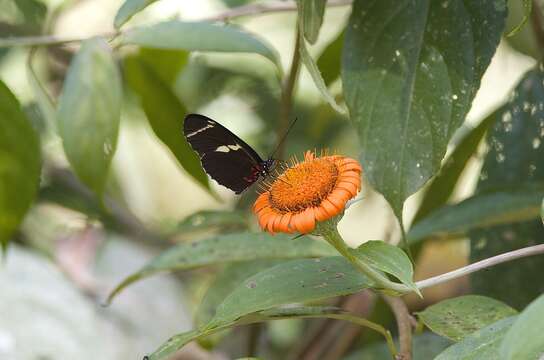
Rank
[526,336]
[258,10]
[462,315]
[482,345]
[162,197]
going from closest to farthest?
[526,336] < [482,345] < [462,315] < [258,10] < [162,197]

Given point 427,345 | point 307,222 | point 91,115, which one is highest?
point 91,115

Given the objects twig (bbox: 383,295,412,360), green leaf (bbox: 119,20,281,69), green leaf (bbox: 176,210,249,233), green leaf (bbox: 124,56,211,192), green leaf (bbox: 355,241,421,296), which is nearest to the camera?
green leaf (bbox: 355,241,421,296)

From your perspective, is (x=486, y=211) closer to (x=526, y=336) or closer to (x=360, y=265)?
(x=360, y=265)

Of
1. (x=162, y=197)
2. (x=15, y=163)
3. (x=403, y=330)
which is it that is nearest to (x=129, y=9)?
(x=15, y=163)

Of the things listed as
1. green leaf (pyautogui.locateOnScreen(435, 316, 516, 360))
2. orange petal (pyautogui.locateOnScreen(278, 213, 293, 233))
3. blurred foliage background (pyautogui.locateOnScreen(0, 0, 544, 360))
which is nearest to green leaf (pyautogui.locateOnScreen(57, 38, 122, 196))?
blurred foliage background (pyautogui.locateOnScreen(0, 0, 544, 360))

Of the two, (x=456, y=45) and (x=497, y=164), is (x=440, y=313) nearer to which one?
(x=456, y=45)

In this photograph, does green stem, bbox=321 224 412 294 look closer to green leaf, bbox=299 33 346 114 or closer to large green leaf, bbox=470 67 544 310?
green leaf, bbox=299 33 346 114

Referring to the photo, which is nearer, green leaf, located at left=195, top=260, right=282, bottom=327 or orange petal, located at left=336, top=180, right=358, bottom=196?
orange petal, located at left=336, top=180, right=358, bottom=196
